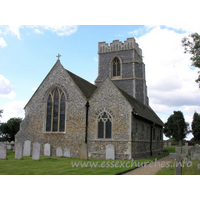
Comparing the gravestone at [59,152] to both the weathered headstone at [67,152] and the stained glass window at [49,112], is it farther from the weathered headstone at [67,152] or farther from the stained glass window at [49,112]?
the stained glass window at [49,112]

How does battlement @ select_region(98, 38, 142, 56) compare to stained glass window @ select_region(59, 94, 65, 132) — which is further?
battlement @ select_region(98, 38, 142, 56)

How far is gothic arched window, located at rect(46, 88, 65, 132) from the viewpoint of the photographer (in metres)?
19.9

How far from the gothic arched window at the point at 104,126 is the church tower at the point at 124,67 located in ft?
39.6

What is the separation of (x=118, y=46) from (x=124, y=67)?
11.7 ft

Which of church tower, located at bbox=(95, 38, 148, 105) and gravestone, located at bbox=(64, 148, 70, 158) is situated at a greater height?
church tower, located at bbox=(95, 38, 148, 105)

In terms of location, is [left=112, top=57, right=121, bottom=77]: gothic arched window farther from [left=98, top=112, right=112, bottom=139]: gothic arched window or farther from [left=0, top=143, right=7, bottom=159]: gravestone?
[left=0, top=143, right=7, bottom=159]: gravestone

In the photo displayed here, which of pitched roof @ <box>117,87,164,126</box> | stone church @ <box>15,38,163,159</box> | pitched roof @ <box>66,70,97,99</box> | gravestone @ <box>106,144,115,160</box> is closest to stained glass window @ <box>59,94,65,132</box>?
stone church @ <box>15,38,163,159</box>

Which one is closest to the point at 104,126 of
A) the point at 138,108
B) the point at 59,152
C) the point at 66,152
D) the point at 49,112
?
the point at 66,152

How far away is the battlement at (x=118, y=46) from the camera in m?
31.4

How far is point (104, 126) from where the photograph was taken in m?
18.0

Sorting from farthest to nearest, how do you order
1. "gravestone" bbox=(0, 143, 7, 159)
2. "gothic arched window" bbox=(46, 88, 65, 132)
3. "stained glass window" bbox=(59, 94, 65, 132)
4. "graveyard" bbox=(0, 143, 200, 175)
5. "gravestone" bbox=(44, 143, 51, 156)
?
"gothic arched window" bbox=(46, 88, 65, 132)
"stained glass window" bbox=(59, 94, 65, 132)
"gravestone" bbox=(44, 143, 51, 156)
"gravestone" bbox=(0, 143, 7, 159)
"graveyard" bbox=(0, 143, 200, 175)

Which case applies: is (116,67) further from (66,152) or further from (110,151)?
(66,152)

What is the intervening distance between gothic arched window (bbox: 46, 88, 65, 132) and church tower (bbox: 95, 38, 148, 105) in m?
11.6

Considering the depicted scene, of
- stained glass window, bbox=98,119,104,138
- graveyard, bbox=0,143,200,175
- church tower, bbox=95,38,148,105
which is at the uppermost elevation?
church tower, bbox=95,38,148,105
